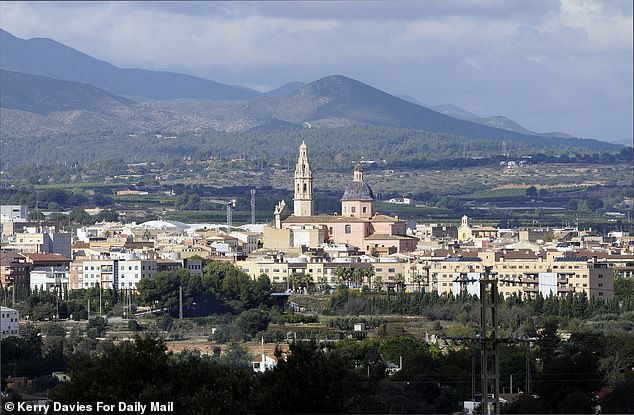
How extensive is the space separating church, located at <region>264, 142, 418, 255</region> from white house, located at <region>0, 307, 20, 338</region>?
3410 centimetres

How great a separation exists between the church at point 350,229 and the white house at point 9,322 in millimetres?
34102

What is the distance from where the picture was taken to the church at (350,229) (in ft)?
321

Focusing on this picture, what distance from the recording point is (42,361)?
1832 inches

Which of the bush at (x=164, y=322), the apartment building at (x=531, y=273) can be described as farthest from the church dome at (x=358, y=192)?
the bush at (x=164, y=322)

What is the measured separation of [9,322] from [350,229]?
41.3 meters

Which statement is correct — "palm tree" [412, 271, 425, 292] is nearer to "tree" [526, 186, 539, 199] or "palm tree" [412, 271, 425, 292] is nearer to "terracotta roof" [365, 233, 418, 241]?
"terracotta roof" [365, 233, 418, 241]

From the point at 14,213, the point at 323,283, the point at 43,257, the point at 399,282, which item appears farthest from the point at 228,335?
the point at 14,213

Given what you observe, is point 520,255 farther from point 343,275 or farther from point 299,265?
point 299,265

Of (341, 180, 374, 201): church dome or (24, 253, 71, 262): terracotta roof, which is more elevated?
(341, 180, 374, 201): church dome

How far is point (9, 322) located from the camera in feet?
197

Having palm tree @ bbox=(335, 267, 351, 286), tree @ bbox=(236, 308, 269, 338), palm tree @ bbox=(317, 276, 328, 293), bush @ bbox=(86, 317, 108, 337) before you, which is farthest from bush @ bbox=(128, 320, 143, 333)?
palm tree @ bbox=(335, 267, 351, 286)

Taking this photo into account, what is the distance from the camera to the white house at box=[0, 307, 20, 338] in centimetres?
5816

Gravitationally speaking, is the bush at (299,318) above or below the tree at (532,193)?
below

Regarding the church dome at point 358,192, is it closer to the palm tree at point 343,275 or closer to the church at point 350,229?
the church at point 350,229
